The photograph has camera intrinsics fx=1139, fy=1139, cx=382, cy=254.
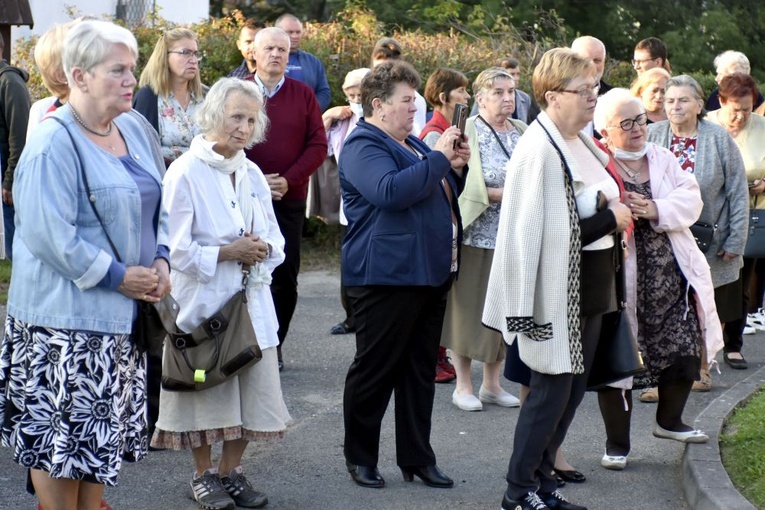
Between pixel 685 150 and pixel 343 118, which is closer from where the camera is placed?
pixel 685 150

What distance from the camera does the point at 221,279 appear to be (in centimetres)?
514

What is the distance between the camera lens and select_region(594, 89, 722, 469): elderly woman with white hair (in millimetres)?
5660

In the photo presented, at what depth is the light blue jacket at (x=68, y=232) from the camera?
3863 millimetres

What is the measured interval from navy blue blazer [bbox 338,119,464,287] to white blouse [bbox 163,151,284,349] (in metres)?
A: 0.47

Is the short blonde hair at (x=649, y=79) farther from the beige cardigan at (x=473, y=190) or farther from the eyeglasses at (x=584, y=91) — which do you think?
the eyeglasses at (x=584, y=91)

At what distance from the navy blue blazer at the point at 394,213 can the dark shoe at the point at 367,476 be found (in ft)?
3.03

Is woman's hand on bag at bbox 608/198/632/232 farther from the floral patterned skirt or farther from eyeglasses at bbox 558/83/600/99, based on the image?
the floral patterned skirt

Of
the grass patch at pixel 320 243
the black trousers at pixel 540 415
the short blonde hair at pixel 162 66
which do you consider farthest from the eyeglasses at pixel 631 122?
the grass patch at pixel 320 243

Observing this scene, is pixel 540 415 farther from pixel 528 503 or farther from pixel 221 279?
pixel 221 279

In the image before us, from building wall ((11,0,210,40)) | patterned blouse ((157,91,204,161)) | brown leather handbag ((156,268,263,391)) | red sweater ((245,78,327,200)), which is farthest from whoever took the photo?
building wall ((11,0,210,40))

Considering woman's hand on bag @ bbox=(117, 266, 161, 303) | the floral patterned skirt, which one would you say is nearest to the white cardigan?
woman's hand on bag @ bbox=(117, 266, 161, 303)

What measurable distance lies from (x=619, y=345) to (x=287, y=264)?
2.82m

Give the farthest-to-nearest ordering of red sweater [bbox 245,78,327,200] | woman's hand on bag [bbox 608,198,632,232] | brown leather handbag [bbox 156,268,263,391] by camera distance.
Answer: red sweater [bbox 245,78,327,200], brown leather handbag [bbox 156,268,263,391], woman's hand on bag [bbox 608,198,632,232]

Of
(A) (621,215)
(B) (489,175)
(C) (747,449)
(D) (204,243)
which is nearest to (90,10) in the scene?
(B) (489,175)
